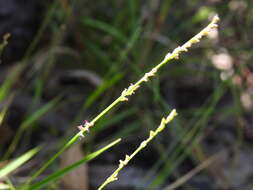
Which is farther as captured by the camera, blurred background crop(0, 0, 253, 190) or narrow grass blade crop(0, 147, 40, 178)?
blurred background crop(0, 0, 253, 190)

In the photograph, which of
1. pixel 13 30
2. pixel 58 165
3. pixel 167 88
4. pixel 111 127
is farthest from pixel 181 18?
pixel 58 165

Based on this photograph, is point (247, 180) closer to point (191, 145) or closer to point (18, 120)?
point (191, 145)

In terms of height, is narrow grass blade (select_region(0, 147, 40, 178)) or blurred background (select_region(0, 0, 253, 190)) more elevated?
blurred background (select_region(0, 0, 253, 190))

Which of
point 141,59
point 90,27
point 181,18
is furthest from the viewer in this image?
point 181,18

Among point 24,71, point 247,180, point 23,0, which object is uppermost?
point 23,0

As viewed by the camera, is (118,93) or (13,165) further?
(118,93)

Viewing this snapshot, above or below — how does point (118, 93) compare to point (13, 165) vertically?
above

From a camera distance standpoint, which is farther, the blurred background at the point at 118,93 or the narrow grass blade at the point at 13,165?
the blurred background at the point at 118,93

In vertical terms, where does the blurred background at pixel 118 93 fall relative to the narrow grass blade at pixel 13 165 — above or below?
above
